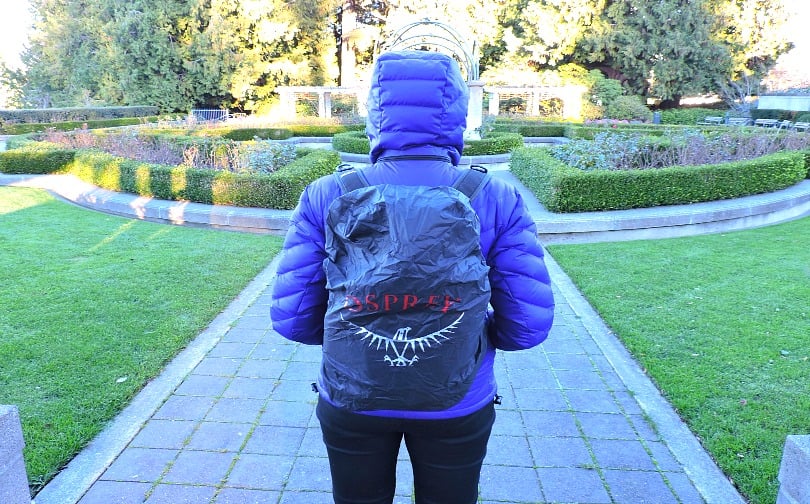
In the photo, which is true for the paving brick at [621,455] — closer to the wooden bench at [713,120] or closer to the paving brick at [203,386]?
the paving brick at [203,386]

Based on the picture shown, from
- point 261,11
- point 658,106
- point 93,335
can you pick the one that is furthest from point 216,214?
point 658,106

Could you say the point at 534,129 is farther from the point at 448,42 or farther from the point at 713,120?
the point at 713,120

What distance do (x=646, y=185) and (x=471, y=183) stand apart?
25.9 feet

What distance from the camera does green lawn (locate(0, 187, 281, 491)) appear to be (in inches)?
137

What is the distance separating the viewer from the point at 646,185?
8.70m

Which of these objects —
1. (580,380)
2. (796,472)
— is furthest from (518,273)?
(580,380)

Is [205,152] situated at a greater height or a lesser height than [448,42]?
lesser

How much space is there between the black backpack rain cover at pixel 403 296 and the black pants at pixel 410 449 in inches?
4.3

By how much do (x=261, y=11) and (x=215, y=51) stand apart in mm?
3389

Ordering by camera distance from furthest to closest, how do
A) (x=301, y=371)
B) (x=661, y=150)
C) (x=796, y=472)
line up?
(x=661, y=150)
(x=301, y=371)
(x=796, y=472)

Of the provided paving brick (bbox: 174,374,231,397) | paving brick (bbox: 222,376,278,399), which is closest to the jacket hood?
paving brick (bbox: 222,376,278,399)

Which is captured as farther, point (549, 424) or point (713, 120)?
point (713, 120)

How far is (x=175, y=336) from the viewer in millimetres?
4570

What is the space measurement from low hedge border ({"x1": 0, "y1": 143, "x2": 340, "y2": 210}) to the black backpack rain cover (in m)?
7.45
